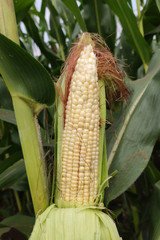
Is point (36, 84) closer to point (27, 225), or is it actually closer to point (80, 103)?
point (80, 103)

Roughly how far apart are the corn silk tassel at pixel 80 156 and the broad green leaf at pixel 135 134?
0.14 meters

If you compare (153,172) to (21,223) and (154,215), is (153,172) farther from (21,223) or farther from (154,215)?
(21,223)

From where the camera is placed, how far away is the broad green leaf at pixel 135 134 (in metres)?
0.86

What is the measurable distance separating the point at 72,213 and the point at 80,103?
0.30m

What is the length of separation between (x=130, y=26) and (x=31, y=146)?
29.5 inches

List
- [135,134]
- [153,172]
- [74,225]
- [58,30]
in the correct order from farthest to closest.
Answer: [58,30]
[153,172]
[135,134]
[74,225]

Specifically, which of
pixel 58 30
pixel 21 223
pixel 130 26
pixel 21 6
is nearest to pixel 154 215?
pixel 21 223

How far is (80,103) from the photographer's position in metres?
0.72

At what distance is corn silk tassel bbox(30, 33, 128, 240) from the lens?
688 millimetres

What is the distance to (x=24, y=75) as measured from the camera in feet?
2.28

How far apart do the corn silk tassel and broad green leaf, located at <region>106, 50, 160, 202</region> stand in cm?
14

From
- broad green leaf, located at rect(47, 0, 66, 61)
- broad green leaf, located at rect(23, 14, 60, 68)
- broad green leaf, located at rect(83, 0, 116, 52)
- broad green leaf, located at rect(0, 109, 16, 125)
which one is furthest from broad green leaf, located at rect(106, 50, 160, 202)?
broad green leaf, located at rect(47, 0, 66, 61)

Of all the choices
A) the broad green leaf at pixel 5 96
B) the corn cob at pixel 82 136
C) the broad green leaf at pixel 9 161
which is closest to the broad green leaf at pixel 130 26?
the corn cob at pixel 82 136

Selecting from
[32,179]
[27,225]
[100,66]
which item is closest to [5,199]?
[27,225]
